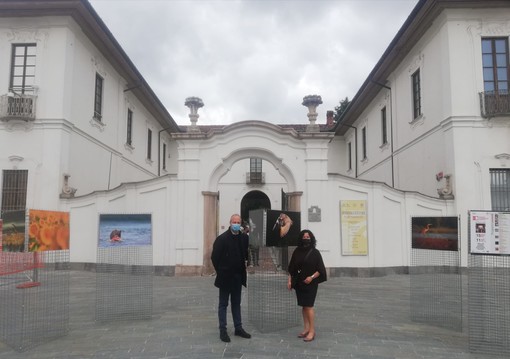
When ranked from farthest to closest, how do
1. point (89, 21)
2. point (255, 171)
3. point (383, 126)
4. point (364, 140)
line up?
point (255, 171) < point (364, 140) < point (383, 126) < point (89, 21)

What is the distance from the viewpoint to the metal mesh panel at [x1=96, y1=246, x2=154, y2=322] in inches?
312

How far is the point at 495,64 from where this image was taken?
15188 millimetres

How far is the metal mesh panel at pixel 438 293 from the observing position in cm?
768

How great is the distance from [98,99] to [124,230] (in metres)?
12.5

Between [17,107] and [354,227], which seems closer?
[354,227]

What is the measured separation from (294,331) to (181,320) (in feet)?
6.72

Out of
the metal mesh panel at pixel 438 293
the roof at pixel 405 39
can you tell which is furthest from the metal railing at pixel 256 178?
the metal mesh panel at pixel 438 293

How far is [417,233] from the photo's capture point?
25.8ft

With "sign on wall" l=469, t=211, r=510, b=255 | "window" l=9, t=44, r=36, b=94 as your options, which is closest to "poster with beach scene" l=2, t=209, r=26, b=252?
"sign on wall" l=469, t=211, r=510, b=255

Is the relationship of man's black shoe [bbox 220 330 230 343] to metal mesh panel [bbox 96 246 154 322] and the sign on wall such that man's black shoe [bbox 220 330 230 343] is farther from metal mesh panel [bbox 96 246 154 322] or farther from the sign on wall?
the sign on wall

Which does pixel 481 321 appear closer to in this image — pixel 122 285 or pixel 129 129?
pixel 122 285

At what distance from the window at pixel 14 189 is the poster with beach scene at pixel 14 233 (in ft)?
28.6

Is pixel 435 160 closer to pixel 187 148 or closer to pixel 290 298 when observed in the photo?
pixel 187 148

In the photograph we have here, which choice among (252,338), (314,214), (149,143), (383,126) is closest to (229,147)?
(314,214)
